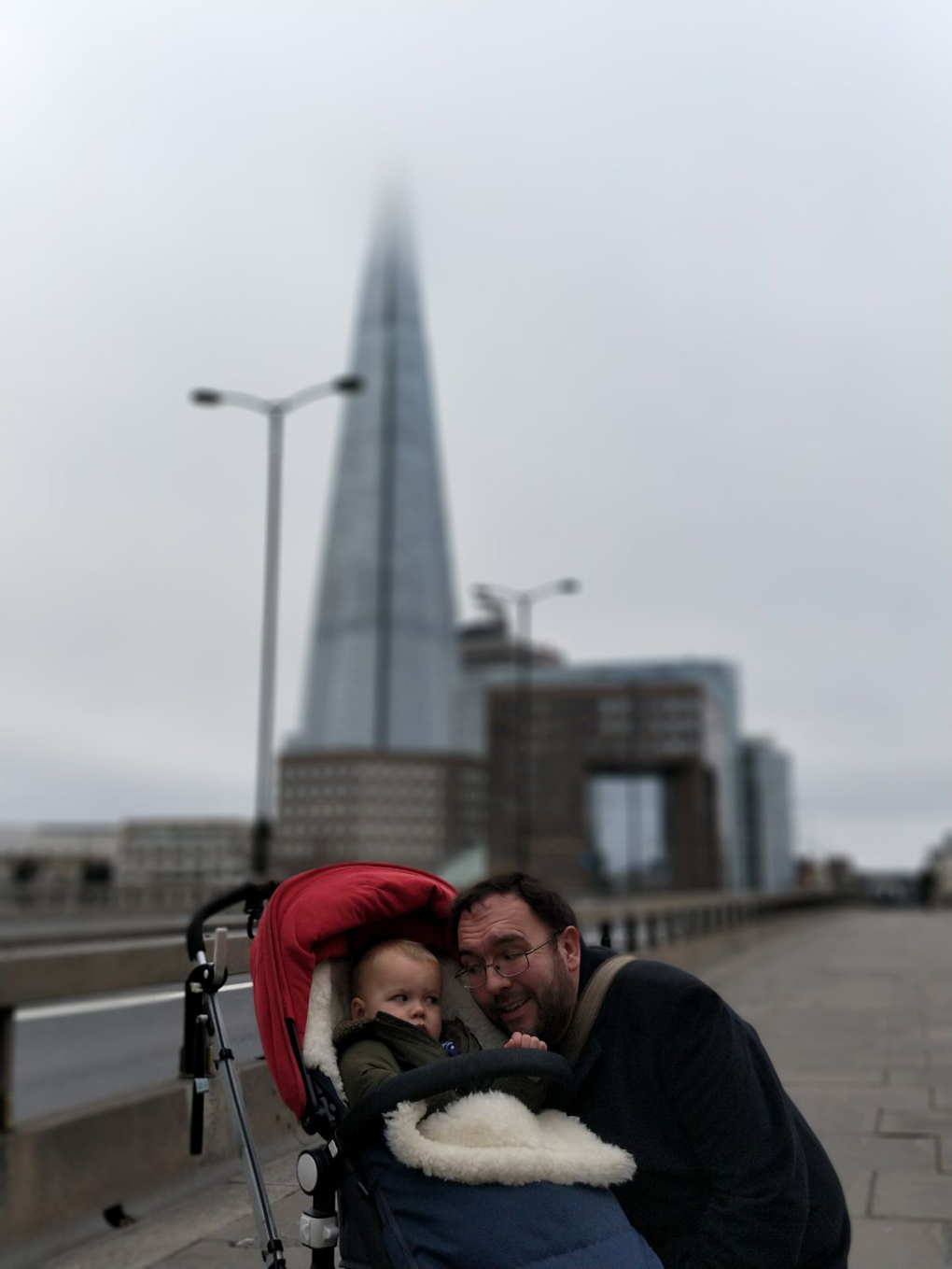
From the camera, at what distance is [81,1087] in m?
11.3

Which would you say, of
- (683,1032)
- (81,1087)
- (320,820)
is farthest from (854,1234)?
(320,820)

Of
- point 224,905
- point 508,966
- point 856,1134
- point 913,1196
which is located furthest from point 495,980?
point 856,1134

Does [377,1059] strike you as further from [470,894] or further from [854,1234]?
[854,1234]

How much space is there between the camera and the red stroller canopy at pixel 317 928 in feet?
10.4

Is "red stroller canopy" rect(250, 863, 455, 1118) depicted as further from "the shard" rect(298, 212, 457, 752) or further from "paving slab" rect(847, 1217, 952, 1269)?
"the shard" rect(298, 212, 457, 752)

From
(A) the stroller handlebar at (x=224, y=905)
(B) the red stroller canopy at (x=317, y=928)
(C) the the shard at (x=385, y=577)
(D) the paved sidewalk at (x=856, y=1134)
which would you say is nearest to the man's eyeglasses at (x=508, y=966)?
(B) the red stroller canopy at (x=317, y=928)

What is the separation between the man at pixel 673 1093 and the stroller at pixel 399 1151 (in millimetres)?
162

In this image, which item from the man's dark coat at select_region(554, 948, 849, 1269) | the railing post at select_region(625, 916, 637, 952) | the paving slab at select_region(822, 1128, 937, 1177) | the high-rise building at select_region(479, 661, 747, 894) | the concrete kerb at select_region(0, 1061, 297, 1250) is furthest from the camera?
the high-rise building at select_region(479, 661, 747, 894)

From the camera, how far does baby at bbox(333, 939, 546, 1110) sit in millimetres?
2990

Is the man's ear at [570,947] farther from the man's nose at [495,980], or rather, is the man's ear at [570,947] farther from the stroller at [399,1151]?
the stroller at [399,1151]

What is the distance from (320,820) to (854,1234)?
15721cm

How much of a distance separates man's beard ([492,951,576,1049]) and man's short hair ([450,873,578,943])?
0.08 meters

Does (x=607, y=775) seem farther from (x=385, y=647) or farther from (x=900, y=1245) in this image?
(x=900, y=1245)

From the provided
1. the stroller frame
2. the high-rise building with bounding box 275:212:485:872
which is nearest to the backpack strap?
the stroller frame
